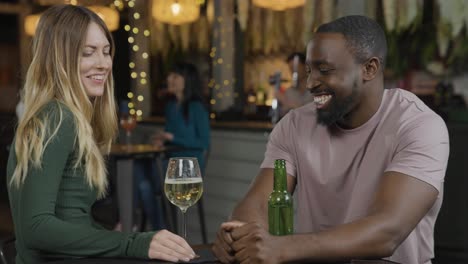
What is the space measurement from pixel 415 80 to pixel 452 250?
5.13 ft

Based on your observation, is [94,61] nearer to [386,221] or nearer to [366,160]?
[366,160]

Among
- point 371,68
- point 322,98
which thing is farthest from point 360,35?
point 322,98

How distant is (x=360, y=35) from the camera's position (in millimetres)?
1849

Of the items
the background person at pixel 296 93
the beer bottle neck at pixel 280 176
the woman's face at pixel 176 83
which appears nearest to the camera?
the beer bottle neck at pixel 280 176

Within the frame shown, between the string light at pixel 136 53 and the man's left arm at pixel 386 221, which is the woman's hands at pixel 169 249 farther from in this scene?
the string light at pixel 136 53

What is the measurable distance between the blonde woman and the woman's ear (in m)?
Result: 0.69

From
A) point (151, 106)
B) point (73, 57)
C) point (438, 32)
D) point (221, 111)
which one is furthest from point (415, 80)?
point (73, 57)

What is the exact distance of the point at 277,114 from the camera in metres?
5.19

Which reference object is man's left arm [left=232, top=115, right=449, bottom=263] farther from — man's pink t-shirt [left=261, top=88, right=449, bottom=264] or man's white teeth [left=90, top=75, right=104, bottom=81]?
man's white teeth [left=90, top=75, right=104, bottom=81]

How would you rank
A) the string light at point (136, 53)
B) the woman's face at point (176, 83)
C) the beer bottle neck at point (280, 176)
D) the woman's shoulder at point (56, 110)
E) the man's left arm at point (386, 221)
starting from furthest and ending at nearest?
1. the string light at point (136, 53)
2. the woman's face at point (176, 83)
3. the woman's shoulder at point (56, 110)
4. the beer bottle neck at point (280, 176)
5. the man's left arm at point (386, 221)

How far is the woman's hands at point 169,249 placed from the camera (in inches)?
62.5

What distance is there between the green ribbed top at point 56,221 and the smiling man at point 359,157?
0.23 metres

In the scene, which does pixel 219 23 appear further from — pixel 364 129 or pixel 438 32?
pixel 364 129

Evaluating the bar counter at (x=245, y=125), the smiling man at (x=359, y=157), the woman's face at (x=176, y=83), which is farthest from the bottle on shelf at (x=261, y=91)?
the smiling man at (x=359, y=157)
